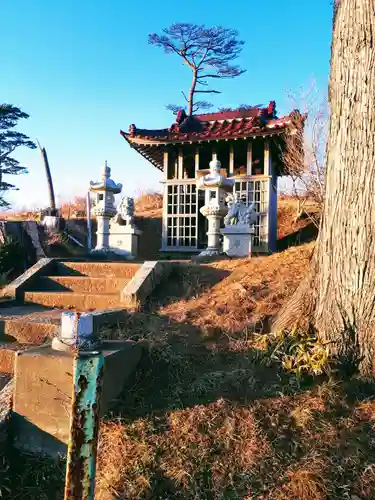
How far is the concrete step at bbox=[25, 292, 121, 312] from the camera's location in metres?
4.39

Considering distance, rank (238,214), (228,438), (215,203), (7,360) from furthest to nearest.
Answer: (215,203), (238,214), (7,360), (228,438)

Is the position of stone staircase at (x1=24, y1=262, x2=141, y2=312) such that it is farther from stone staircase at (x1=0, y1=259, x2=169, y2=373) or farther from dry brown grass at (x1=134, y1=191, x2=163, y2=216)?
dry brown grass at (x1=134, y1=191, x2=163, y2=216)

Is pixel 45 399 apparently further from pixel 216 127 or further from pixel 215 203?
pixel 216 127

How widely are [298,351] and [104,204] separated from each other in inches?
261

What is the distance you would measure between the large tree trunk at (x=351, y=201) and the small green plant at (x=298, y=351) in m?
0.14

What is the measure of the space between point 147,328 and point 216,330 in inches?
24.2

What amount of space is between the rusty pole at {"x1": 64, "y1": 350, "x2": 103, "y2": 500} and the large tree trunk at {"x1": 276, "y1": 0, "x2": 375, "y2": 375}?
77.6 inches

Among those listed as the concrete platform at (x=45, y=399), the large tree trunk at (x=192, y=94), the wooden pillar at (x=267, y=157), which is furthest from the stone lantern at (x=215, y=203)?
the large tree trunk at (x=192, y=94)

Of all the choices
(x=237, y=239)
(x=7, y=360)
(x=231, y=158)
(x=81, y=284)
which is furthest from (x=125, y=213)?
(x=7, y=360)

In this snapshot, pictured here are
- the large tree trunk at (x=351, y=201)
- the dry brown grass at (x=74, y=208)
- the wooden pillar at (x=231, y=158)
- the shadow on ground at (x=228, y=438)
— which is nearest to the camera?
the shadow on ground at (x=228, y=438)

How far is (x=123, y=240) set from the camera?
27.6ft

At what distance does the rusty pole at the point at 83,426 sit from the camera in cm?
131

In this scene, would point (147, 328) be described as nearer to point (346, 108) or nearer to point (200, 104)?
point (346, 108)

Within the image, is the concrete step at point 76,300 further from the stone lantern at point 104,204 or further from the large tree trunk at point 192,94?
the large tree trunk at point 192,94
